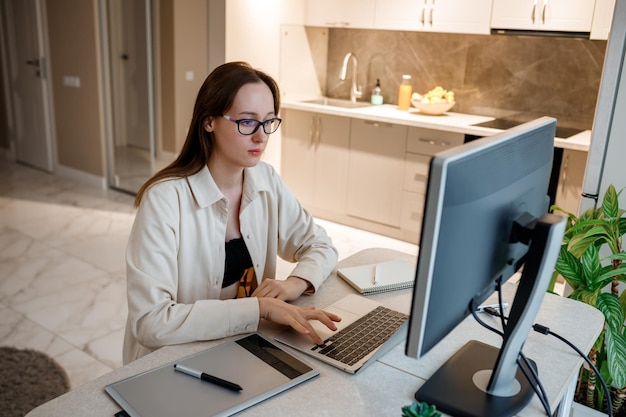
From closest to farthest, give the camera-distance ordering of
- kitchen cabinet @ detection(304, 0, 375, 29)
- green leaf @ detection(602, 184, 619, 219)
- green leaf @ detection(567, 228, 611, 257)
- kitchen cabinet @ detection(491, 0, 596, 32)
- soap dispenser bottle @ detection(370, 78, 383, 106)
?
green leaf @ detection(567, 228, 611, 257) → green leaf @ detection(602, 184, 619, 219) → kitchen cabinet @ detection(491, 0, 596, 32) → kitchen cabinet @ detection(304, 0, 375, 29) → soap dispenser bottle @ detection(370, 78, 383, 106)

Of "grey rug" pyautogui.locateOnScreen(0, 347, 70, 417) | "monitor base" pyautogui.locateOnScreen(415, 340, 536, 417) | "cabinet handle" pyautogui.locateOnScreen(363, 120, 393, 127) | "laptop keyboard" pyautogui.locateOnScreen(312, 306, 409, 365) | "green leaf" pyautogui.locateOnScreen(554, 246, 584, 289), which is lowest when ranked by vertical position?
"grey rug" pyautogui.locateOnScreen(0, 347, 70, 417)

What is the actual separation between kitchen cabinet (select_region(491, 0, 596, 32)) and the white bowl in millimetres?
631

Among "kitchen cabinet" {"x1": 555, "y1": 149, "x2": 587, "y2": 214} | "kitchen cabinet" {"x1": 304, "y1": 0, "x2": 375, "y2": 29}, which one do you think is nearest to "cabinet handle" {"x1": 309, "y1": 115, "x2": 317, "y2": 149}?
"kitchen cabinet" {"x1": 304, "y1": 0, "x2": 375, "y2": 29}

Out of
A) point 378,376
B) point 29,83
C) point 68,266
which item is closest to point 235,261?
point 378,376

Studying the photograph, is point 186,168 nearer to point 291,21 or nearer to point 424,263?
point 424,263

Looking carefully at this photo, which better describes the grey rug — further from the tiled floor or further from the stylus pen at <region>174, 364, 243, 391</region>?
the stylus pen at <region>174, 364, 243, 391</region>

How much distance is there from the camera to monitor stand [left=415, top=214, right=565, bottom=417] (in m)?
1.09

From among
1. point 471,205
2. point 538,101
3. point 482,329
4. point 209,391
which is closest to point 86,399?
point 209,391

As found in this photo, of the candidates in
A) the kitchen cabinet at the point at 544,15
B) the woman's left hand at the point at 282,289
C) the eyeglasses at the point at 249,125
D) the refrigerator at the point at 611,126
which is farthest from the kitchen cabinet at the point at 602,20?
the woman's left hand at the point at 282,289

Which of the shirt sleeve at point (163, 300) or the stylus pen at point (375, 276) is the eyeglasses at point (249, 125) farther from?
the stylus pen at point (375, 276)

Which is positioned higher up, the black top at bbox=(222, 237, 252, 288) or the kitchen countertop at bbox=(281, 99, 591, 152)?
the kitchen countertop at bbox=(281, 99, 591, 152)

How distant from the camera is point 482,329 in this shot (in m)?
1.52

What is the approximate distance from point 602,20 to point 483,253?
293cm

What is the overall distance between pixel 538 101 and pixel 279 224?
2.90 m
